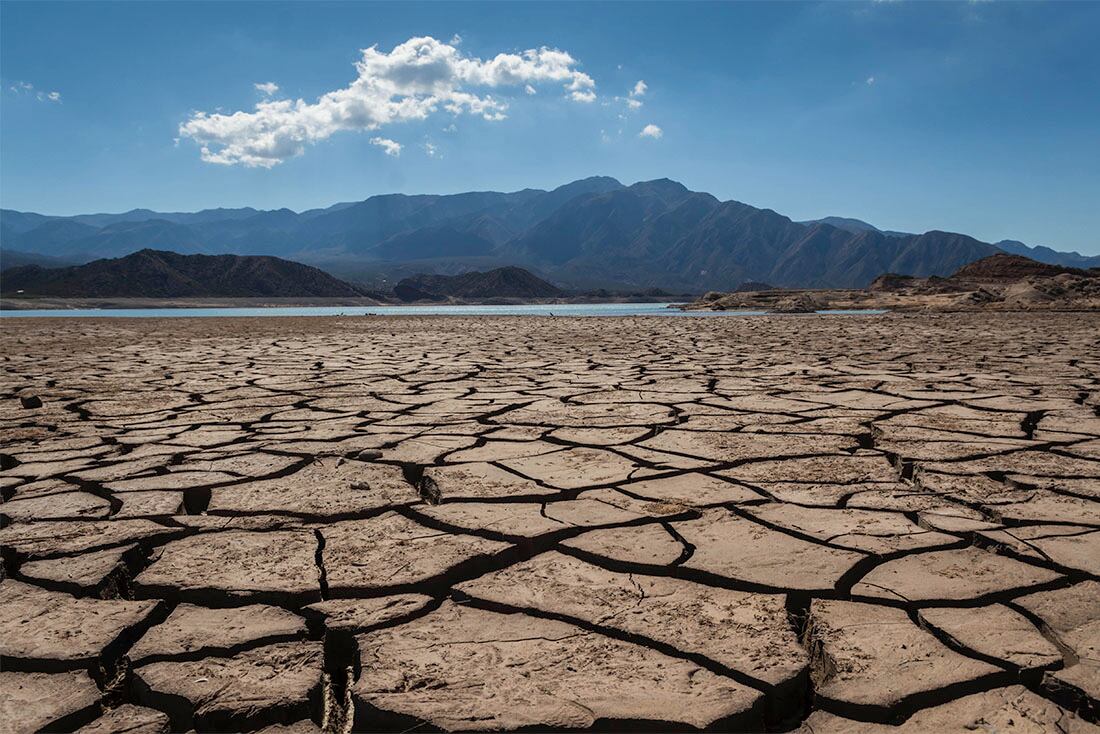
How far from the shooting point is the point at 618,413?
3.26m

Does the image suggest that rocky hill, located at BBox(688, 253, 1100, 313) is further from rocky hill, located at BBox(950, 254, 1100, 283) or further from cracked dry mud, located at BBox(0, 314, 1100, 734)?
cracked dry mud, located at BBox(0, 314, 1100, 734)

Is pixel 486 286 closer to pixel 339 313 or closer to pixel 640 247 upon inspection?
pixel 339 313

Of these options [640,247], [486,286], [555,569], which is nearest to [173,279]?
[486,286]

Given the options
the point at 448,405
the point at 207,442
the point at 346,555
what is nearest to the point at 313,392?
the point at 448,405

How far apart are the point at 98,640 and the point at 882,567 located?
1.48 meters

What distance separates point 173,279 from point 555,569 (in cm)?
5191

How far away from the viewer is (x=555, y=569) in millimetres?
1478

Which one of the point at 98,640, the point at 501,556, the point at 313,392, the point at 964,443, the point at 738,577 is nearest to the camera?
the point at 98,640

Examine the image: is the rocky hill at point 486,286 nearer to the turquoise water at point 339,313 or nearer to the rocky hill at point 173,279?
the rocky hill at point 173,279

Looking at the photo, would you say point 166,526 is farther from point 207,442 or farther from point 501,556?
point 207,442

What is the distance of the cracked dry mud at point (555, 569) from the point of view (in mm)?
1021

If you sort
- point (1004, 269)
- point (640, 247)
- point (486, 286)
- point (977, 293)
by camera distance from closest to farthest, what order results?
point (977, 293), point (1004, 269), point (486, 286), point (640, 247)

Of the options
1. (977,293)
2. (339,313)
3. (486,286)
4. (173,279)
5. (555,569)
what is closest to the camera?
(555,569)

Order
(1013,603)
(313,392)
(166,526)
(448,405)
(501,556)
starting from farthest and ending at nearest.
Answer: (313,392), (448,405), (166,526), (501,556), (1013,603)
